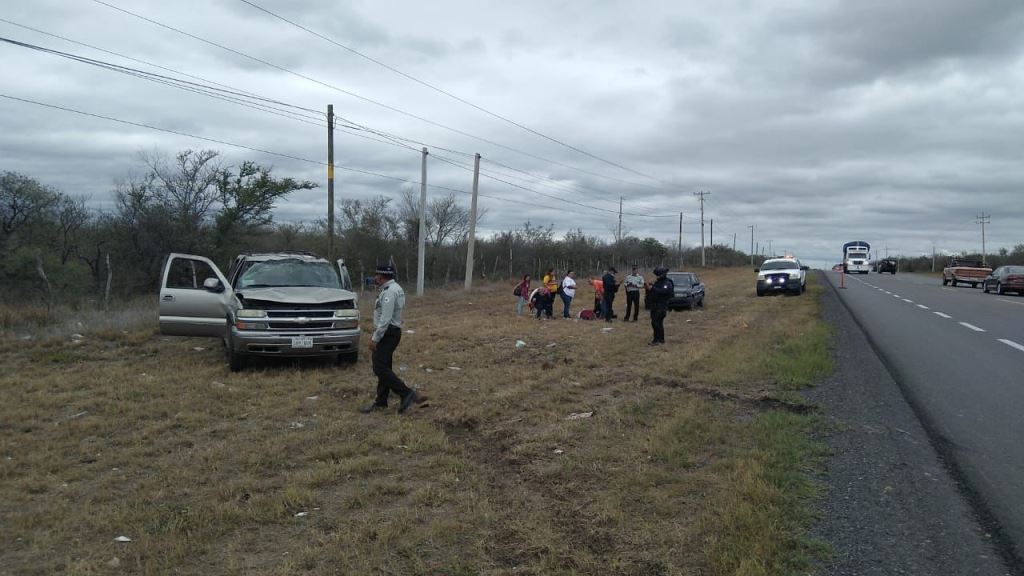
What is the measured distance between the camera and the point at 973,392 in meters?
8.00

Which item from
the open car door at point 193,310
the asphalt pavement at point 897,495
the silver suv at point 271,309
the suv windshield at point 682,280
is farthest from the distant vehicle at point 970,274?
the open car door at point 193,310

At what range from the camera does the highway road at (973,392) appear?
182 inches

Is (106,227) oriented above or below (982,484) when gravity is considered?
above

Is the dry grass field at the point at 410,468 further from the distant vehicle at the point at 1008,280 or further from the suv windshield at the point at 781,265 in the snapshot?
the distant vehicle at the point at 1008,280

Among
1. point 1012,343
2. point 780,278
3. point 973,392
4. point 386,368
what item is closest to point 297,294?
point 386,368

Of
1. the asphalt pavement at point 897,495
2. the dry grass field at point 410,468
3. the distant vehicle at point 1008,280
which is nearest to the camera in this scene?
the asphalt pavement at point 897,495

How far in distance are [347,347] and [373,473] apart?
4.98 metres

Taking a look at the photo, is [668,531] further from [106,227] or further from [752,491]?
[106,227]

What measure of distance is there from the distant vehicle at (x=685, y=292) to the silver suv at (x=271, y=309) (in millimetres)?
14369

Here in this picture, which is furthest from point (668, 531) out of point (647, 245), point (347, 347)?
point (647, 245)

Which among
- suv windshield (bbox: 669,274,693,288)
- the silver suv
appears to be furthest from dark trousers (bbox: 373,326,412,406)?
suv windshield (bbox: 669,274,693,288)

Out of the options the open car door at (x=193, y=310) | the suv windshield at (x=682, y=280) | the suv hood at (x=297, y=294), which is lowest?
the open car door at (x=193, y=310)

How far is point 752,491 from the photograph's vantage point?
4516mm

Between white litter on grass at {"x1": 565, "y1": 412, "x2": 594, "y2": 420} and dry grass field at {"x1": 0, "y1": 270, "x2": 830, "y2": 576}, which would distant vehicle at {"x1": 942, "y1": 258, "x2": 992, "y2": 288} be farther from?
white litter on grass at {"x1": 565, "y1": 412, "x2": 594, "y2": 420}
